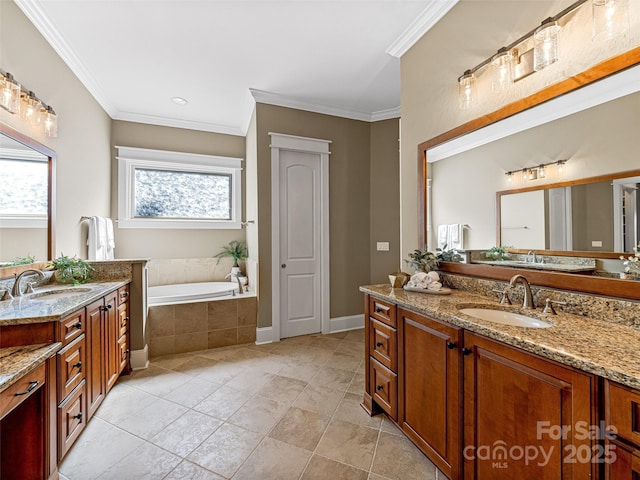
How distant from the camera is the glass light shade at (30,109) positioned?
1.92 metres

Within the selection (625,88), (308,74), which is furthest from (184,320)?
(625,88)

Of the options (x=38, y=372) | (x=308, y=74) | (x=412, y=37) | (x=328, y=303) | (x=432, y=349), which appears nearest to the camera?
(x=38, y=372)

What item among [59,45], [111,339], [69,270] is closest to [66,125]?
[59,45]

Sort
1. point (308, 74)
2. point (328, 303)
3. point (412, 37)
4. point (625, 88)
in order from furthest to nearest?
1. point (328, 303)
2. point (308, 74)
3. point (412, 37)
4. point (625, 88)

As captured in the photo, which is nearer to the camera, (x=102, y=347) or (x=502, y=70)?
(x=502, y=70)

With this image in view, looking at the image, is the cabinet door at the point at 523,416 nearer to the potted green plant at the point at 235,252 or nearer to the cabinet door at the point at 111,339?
the cabinet door at the point at 111,339

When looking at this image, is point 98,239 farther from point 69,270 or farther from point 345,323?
point 345,323

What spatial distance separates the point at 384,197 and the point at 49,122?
333 cm

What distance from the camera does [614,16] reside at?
1.14m

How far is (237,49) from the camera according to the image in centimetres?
245

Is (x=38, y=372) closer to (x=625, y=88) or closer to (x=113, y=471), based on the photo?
(x=113, y=471)

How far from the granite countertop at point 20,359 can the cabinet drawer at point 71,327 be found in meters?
0.09

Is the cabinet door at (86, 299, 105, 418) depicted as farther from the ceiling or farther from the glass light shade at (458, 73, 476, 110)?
the glass light shade at (458, 73, 476, 110)

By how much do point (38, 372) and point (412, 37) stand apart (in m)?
3.10
